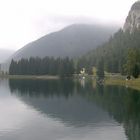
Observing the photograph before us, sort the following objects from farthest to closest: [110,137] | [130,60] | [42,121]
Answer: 1. [130,60]
2. [42,121]
3. [110,137]

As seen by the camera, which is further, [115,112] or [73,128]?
[115,112]

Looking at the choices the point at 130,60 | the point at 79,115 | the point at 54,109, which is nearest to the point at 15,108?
the point at 54,109

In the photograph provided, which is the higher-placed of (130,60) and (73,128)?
(130,60)

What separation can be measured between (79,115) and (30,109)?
16.0 meters

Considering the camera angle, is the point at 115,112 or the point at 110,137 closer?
the point at 110,137

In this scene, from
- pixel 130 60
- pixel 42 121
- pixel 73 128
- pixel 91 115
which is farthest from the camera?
pixel 130 60

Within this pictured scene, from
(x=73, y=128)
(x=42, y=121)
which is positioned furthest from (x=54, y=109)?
(x=73, y=128)

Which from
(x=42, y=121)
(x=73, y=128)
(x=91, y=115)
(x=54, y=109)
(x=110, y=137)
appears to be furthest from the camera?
(x=54, y=109)

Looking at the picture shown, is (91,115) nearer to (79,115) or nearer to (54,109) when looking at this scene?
(79,115)

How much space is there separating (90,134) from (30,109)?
34496mm

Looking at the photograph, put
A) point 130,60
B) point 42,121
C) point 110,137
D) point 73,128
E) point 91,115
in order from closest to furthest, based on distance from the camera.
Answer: point 110,137
point 73,128
point 42,121
point 91,115
point 130,60

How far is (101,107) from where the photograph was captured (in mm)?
87812

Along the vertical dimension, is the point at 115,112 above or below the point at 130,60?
below

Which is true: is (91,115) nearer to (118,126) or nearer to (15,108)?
(118,126)
